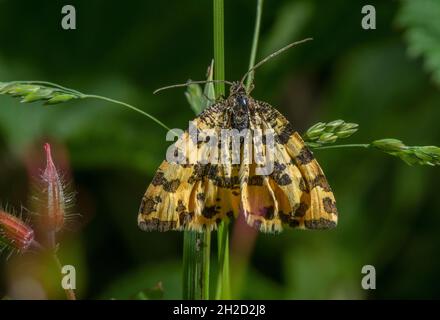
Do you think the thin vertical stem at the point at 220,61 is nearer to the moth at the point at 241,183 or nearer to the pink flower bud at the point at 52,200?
the moth at the point at 241,183

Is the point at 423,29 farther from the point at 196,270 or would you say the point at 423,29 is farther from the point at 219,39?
the point at 196,270

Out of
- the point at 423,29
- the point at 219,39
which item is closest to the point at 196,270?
the point at 219,39

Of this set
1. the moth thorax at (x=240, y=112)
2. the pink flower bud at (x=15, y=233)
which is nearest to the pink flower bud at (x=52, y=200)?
the pink flower bud at (x=15, y=233)

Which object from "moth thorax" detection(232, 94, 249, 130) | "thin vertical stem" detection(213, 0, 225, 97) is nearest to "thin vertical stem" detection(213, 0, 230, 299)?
"thin vertical stem" detection(213, 0, 225, 97)

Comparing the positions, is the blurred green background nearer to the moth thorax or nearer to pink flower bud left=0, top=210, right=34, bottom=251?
the moth thorax
